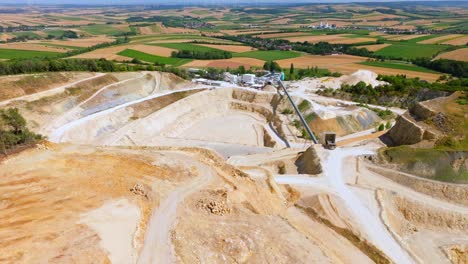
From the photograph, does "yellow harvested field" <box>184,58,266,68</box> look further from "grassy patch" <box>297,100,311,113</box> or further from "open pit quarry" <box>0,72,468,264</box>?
"open pit quarry" <box>0,72,468,264</box>

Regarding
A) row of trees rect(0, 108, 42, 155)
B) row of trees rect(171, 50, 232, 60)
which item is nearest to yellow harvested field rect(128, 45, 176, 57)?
row of trees rect(171, 50, 232, 60)

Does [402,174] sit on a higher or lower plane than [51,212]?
lower

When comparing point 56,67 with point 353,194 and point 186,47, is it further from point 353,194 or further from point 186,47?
point 186,47

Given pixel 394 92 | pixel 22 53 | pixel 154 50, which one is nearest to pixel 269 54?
pixel 154 50

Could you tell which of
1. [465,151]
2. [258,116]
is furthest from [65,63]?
[465,151]

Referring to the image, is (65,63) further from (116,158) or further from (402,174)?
(402,174)

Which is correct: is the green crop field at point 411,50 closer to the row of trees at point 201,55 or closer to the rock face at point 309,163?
the row of trees at point 201,55
